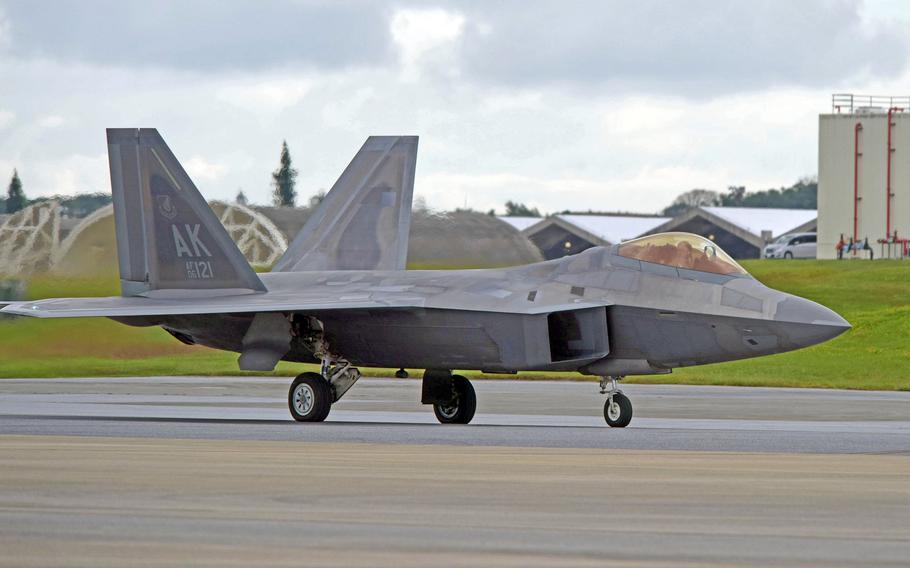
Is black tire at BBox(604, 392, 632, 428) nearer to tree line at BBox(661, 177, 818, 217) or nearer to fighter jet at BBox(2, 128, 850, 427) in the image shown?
Result: fighter jet at BBox(2, 128, 850, 427)

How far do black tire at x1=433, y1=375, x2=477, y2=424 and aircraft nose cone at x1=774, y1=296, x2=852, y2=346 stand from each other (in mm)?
4316

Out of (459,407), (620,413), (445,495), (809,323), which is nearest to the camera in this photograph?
(445,495)

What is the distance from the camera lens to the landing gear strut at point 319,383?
17734 millimetres

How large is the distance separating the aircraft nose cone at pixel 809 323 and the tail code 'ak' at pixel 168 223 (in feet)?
22.0

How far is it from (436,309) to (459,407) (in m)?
1.69

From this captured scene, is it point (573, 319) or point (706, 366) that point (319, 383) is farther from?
point (706, 366)

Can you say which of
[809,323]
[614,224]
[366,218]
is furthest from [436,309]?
[614,224]

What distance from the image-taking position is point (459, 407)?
61.1 ft

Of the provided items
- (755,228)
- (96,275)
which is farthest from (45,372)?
(755,228)

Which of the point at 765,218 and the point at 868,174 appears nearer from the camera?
the point at 868,174

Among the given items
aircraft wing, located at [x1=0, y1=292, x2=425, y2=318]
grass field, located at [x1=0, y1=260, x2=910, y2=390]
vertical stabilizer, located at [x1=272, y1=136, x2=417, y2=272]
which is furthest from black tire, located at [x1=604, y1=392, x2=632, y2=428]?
grass field, located at [x1=0, y1=260, x2=910, y2=390]

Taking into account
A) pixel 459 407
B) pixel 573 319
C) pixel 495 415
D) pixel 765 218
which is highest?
pixel 765 218

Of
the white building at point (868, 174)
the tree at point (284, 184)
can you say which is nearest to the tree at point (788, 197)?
the white building at point (868, 174)

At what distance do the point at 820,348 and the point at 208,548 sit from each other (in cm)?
3261
